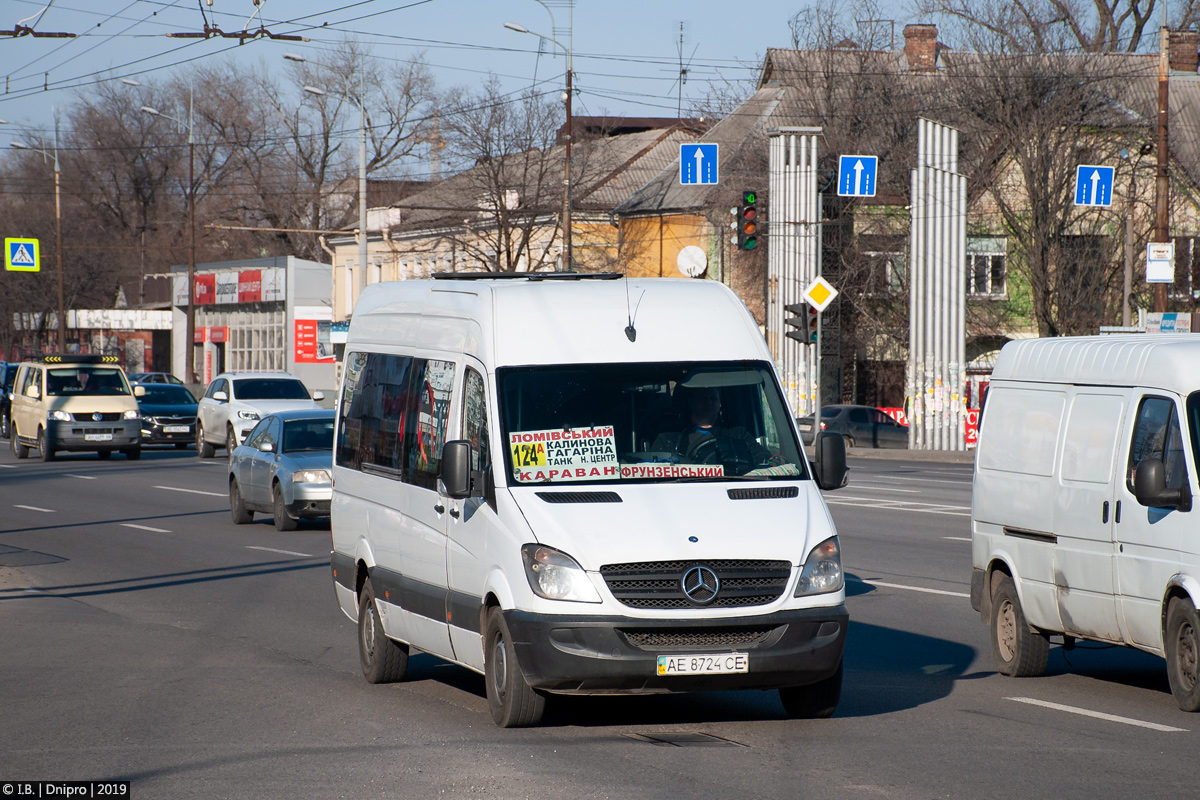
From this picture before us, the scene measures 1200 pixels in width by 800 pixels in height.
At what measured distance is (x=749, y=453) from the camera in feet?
26.3

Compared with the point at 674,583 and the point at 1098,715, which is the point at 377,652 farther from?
the point at 1098,715

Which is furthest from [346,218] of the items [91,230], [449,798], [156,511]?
[449,798]

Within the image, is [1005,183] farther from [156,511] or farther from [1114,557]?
[1114,557]

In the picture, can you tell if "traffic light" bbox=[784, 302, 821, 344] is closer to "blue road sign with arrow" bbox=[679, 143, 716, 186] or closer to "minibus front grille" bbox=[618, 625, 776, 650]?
"blue road sign with arrow" bbox=[679, 143, 716, 186]

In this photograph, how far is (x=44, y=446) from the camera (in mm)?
34344

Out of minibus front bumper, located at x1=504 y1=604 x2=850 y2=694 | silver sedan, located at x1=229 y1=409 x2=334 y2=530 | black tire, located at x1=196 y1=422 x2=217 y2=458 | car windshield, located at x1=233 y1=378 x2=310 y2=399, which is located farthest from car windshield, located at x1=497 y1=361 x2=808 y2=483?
black tire, located at x1=196 y1=422 x2=217 y2=458

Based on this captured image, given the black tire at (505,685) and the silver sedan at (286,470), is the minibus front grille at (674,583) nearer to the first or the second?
the black tire at (505,685)

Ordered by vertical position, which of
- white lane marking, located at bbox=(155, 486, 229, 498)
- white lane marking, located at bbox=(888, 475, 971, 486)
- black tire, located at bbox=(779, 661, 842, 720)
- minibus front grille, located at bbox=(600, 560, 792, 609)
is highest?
minibus front grille, located at bbox=(600, 560, 792, 609)

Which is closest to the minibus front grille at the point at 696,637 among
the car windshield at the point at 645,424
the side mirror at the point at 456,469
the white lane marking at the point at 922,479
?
the car windshield at the point at 645,424

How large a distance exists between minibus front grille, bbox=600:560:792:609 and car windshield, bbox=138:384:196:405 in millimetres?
34614

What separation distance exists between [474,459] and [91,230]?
85877 millimetres

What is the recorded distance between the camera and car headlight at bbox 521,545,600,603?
7.17 meters

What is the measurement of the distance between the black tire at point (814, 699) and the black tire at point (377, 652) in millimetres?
2437

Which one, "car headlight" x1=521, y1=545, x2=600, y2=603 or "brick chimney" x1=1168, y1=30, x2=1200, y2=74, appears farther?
"brick chimney" x1=1168, y1=30, x2=1200, y2=74
